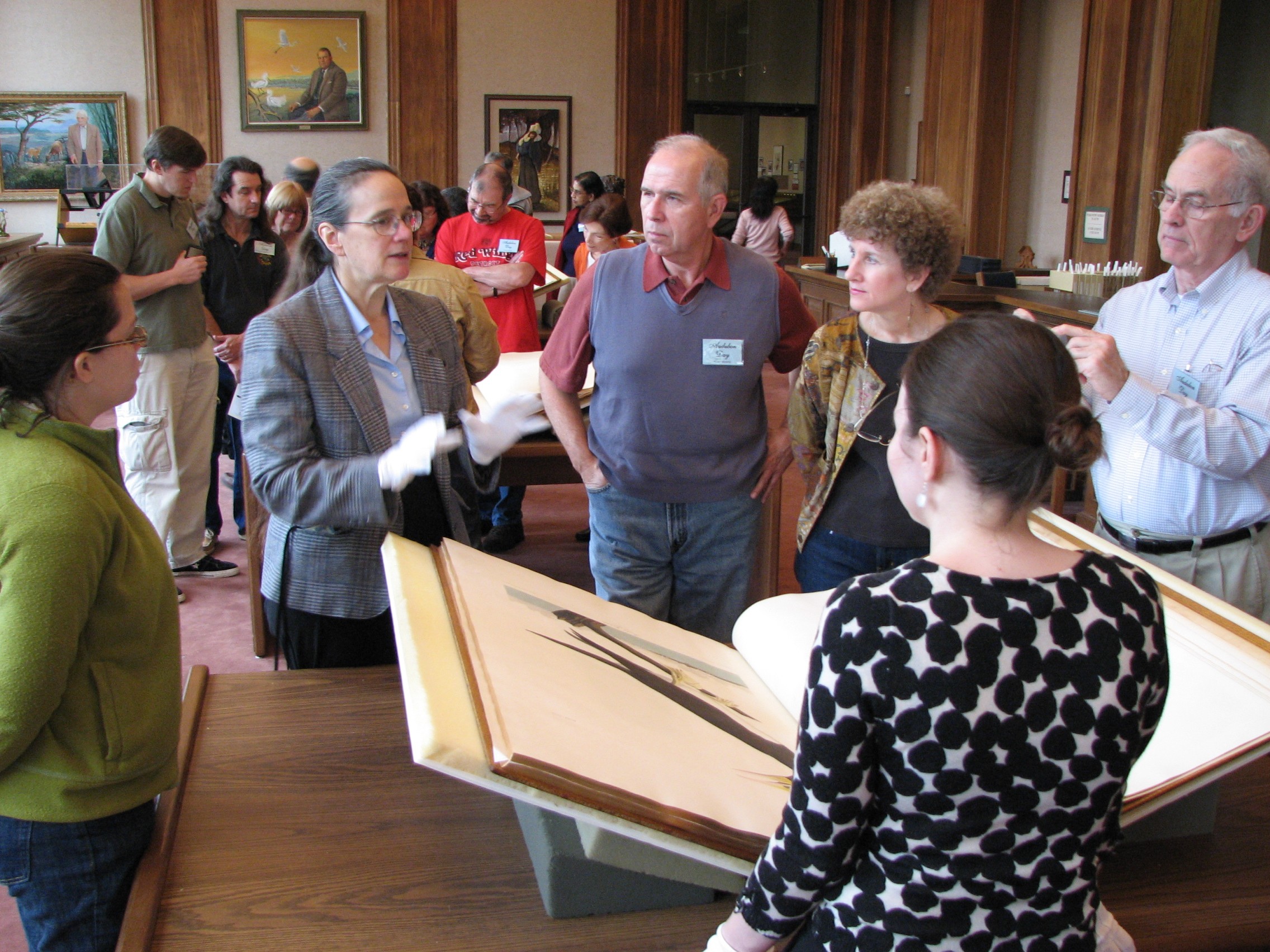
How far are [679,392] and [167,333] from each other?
8.30 ft

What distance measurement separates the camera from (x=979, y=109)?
8.66 m

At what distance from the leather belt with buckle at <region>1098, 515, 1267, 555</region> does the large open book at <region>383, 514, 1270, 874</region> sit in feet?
1.44

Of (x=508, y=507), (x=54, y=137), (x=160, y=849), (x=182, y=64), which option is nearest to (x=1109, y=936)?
(x=160, y=849)

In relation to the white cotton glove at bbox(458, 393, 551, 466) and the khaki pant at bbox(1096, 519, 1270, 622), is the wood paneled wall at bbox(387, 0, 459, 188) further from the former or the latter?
the khaki pant at bbox(1096, 519, 1270, 622)

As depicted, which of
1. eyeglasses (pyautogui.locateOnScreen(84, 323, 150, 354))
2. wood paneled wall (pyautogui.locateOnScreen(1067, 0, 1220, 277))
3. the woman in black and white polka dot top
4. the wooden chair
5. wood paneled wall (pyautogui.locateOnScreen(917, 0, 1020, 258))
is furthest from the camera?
wood paneled wall (pyautogui.locateOnScreen(917, 0, 1020, 258))

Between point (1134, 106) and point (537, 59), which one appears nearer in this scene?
point (1134, 106)

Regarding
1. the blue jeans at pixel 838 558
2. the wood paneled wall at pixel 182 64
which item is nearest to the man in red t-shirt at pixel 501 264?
the blue jeans at pixel 838 558

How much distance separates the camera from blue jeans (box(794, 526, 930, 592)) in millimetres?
1999

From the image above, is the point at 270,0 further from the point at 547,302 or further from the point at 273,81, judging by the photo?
the point at 547,302

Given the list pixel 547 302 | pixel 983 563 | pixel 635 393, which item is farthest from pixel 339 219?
pixel 547 302

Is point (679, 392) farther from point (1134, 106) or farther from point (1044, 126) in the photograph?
point (1044, 126)

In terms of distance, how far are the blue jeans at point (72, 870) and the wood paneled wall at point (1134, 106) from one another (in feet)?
23.0

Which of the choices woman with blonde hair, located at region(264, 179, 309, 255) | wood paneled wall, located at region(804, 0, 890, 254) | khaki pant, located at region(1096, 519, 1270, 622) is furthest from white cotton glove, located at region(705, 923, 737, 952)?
wood paneled wall, located at region(804, 0, 890, 254)

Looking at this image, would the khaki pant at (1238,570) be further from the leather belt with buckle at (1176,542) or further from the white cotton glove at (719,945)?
the white cotton glove at (719,945)
